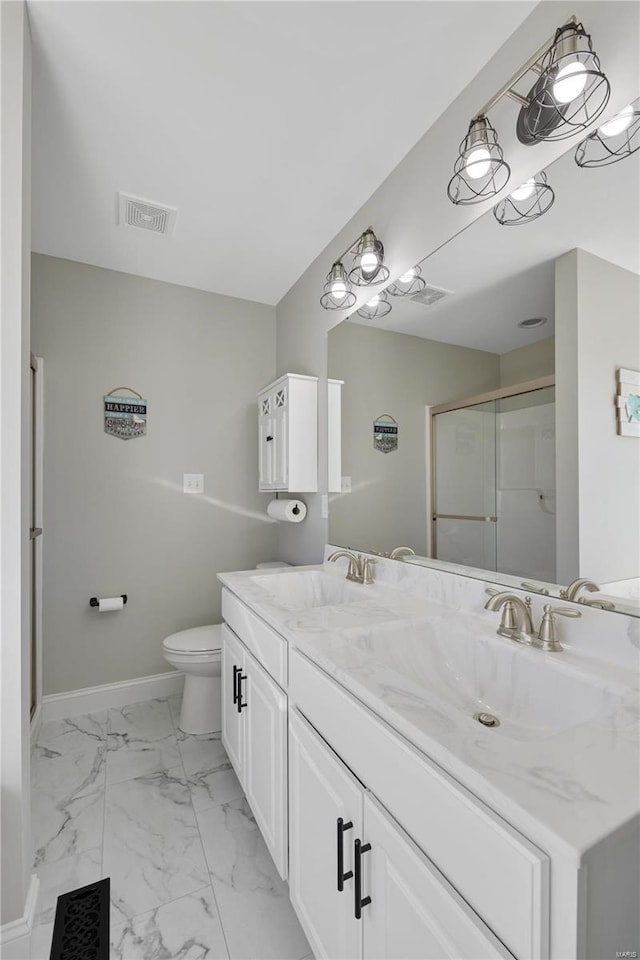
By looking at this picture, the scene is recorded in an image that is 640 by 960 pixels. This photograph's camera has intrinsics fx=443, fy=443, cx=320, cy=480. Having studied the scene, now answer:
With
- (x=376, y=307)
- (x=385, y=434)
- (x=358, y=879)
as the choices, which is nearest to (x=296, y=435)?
(x=385, y=434)

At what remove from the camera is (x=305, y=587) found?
6.64 feet

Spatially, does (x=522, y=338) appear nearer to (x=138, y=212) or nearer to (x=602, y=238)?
(x=602, y=238)

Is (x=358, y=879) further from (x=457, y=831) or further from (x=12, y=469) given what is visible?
(x=12, y=469)

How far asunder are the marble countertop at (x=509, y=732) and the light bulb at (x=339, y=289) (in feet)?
4.85

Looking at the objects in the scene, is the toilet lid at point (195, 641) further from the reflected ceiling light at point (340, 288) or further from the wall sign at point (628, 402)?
the wall sign at point (628, 402)

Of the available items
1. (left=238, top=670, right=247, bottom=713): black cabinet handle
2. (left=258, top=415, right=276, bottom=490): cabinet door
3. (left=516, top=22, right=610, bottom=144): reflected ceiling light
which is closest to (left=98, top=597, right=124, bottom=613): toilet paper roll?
(left=258, top=415, right=276, bottom=490): cabinet door

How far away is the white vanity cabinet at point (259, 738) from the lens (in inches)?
48.8

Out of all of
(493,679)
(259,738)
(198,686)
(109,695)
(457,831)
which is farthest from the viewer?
(109,695)

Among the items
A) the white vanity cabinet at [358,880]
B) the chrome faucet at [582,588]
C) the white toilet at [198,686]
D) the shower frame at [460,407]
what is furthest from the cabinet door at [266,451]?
the chrome faucet at [582,588]

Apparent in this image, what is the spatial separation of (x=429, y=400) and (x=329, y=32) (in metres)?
1.12

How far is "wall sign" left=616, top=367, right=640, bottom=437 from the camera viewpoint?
97cm

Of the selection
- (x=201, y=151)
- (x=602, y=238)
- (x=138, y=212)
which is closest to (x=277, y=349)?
(x=138, y=212)

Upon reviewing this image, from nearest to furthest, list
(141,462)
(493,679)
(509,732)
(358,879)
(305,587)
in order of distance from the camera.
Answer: (358,879) < (509,732) < (493,679) < (305,587) < (141,462)

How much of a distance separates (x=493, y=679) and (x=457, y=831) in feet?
1.60
